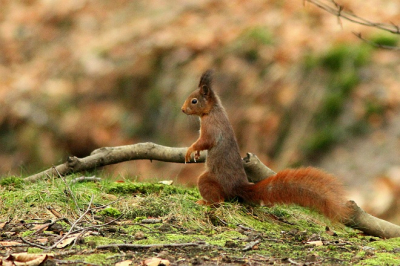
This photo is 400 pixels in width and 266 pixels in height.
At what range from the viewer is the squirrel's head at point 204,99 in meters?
4.21

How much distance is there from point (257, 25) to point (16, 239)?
19.6 feet

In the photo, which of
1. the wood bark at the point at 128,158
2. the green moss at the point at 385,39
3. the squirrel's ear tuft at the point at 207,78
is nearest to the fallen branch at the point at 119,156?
the wood bark at the point at 128,158

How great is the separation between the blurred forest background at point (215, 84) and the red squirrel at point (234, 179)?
6.31 ft

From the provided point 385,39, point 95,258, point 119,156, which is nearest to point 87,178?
point 119,156

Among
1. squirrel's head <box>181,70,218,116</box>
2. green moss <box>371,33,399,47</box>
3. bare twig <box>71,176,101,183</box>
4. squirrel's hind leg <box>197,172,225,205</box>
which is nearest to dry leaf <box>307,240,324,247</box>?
squirrel's hind leg <box>197,172,225,205</box>

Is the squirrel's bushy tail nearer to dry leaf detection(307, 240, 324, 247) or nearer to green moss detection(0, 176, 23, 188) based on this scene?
dry leaf detection(307, 240, 324, 247)

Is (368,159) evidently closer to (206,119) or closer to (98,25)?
(206,119)

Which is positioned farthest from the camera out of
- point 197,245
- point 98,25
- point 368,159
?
point 98,25

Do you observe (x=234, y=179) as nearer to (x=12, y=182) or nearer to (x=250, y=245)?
(x=250, y=245)

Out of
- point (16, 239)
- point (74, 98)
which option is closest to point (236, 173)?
point (16, 239)

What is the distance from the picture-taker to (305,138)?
6902 millimetres

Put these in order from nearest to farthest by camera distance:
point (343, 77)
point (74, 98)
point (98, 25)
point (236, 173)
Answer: point (236, 173) → point (343, 77) → point (74, 98) → point (98, 25)

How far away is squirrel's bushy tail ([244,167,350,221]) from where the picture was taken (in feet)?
11.0

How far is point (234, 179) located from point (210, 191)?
0.18 m
